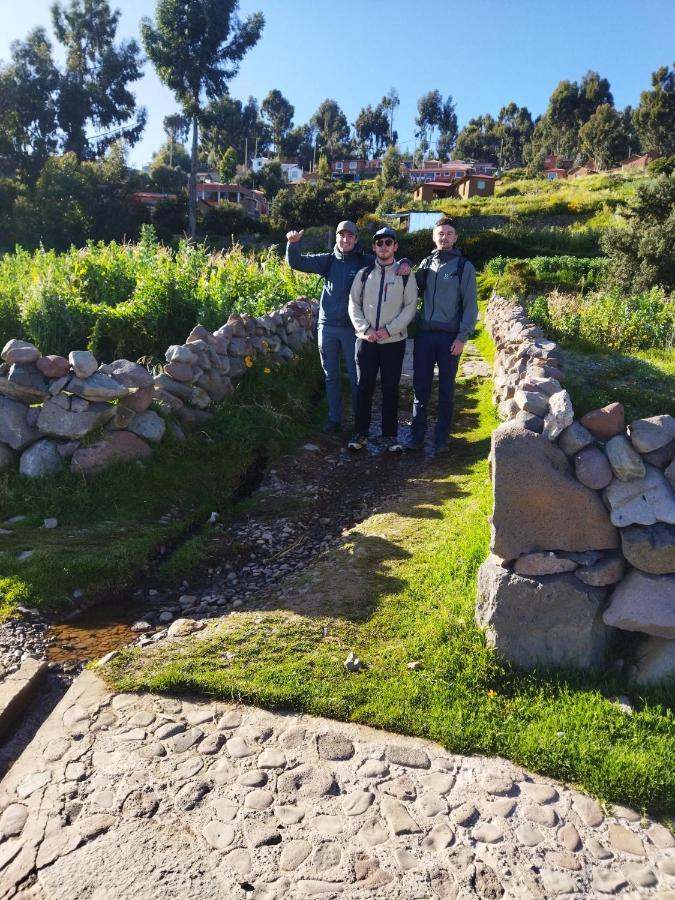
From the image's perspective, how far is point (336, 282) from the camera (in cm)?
630

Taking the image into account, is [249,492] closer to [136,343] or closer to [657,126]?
[136,343]

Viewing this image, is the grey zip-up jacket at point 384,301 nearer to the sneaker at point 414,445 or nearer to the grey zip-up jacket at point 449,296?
the grey zip-up jacket at point 449,296

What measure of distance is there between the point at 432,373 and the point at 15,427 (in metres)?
3.79

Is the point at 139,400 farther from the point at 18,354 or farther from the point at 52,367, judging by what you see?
the point at 18,354

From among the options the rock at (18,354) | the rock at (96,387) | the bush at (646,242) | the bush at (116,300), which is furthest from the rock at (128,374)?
the bush at (646,242)

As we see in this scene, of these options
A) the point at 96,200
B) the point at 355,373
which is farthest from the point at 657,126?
the point at 355,373

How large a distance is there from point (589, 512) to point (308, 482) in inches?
124

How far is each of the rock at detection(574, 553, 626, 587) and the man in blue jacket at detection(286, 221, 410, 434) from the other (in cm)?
372

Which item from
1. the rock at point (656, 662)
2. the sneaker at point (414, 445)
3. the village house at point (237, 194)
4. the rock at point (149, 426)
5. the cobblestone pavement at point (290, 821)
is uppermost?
the village house at point (237, 194)

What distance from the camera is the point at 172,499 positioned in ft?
17.2

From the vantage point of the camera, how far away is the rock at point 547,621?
3109mm

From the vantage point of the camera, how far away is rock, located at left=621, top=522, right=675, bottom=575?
296 cm

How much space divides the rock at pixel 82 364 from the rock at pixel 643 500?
4.04m

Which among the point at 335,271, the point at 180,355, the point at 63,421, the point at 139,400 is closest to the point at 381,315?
the point at 335,271
